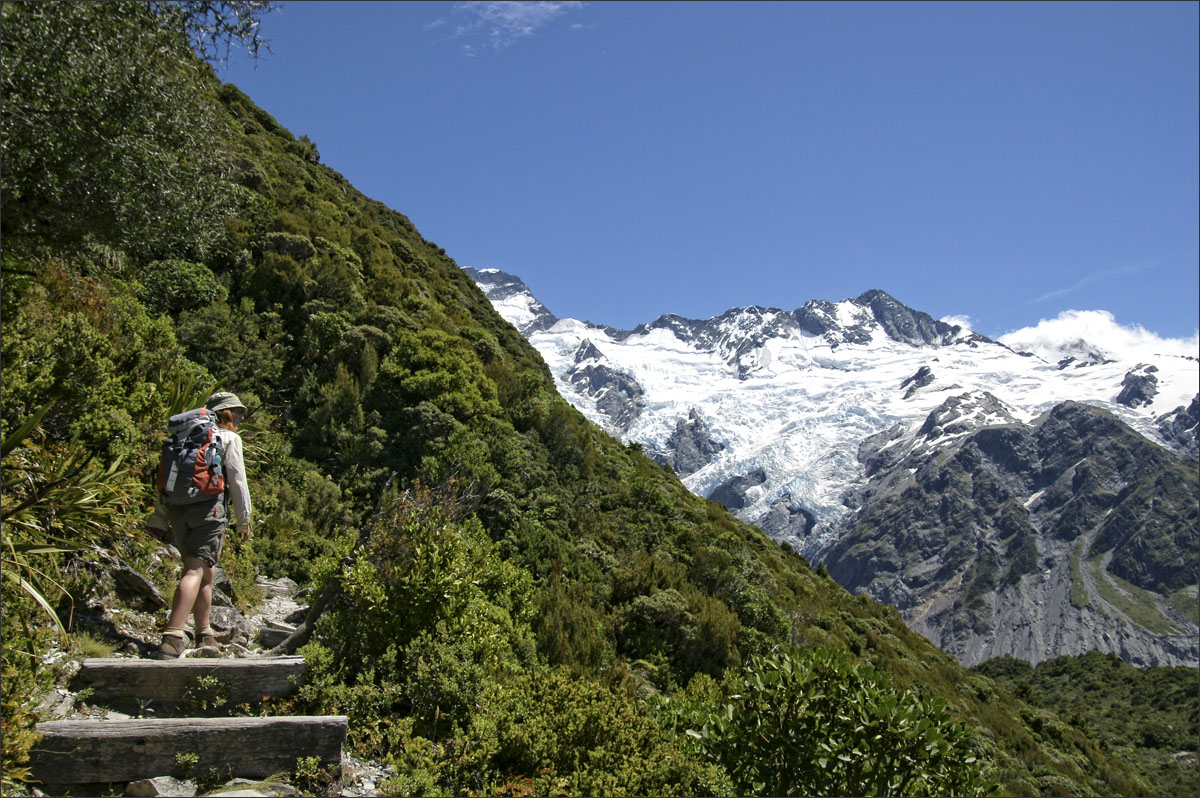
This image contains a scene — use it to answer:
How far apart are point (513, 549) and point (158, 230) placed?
5.99 metres

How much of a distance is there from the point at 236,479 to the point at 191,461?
337 mm

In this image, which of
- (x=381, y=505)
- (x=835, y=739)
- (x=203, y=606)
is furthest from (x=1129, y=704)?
(x=203, y=606)

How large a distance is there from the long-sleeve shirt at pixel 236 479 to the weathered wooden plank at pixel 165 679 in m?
1.00

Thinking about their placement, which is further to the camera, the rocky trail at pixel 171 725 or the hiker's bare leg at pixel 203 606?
the hiker's bare leg at pixel 203 606

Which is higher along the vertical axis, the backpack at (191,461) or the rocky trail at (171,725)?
the backpack at (191,461)

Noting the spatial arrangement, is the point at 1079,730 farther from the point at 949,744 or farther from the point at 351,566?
the point at 351,566

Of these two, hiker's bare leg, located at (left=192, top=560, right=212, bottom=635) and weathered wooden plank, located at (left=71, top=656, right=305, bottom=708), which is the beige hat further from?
weathered wooden plank, located at (left=71, top=656, right=305, bottom=708)

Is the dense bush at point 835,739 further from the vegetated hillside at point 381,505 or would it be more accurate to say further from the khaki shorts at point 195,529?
the khaki shorts at point 195,529

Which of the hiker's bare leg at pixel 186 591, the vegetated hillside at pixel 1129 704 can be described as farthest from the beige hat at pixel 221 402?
the vegetated hillside at pixel 1129 704

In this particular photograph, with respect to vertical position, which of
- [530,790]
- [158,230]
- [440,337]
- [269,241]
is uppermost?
[269,241]

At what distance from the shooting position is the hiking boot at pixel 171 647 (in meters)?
4.95

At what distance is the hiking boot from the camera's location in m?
4.95

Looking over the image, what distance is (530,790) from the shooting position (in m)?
4.99

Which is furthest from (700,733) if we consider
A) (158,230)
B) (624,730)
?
(158,230)
